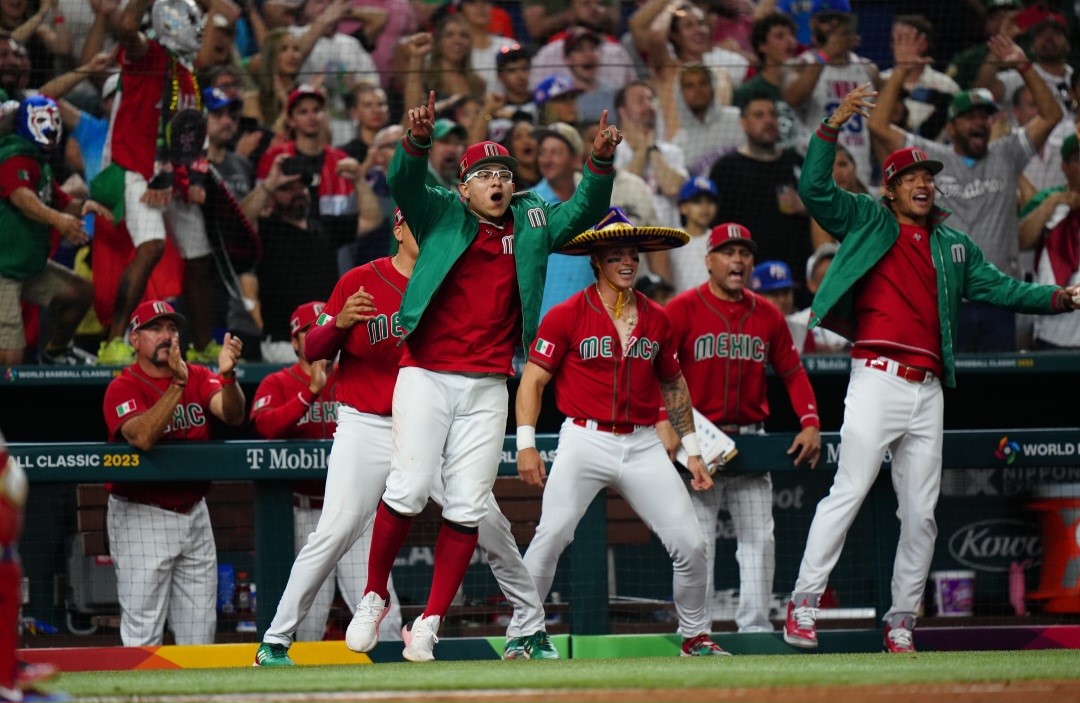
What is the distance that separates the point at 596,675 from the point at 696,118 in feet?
19.6

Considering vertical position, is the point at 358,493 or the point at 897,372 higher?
the point at 897,372

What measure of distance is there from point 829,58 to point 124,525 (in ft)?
19.2

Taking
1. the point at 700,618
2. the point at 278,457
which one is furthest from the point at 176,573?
the point at 700,618

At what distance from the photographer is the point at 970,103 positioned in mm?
9070

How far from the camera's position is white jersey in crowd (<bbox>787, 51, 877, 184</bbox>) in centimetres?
966

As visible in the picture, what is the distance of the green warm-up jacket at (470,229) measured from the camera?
5320 millimetres

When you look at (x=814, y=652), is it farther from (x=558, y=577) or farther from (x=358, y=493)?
(x=358, y=493)

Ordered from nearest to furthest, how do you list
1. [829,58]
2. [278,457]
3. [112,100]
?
[278,457]
[112,100]
[829,58]

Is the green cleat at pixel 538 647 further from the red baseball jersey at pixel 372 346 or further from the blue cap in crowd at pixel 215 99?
the blue cap in crowd at pixel 215 99

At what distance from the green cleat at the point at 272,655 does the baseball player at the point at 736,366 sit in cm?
227

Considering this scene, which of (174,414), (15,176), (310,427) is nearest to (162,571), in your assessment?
(174,414)

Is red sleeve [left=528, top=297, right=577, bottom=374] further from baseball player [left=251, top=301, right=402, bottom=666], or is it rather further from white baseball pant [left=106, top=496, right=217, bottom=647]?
white baseball pant [left=106, top=496, right=217, bottom=647]

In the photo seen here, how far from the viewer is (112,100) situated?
8.68 meters

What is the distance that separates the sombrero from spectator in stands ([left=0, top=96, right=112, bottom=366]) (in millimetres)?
3229
